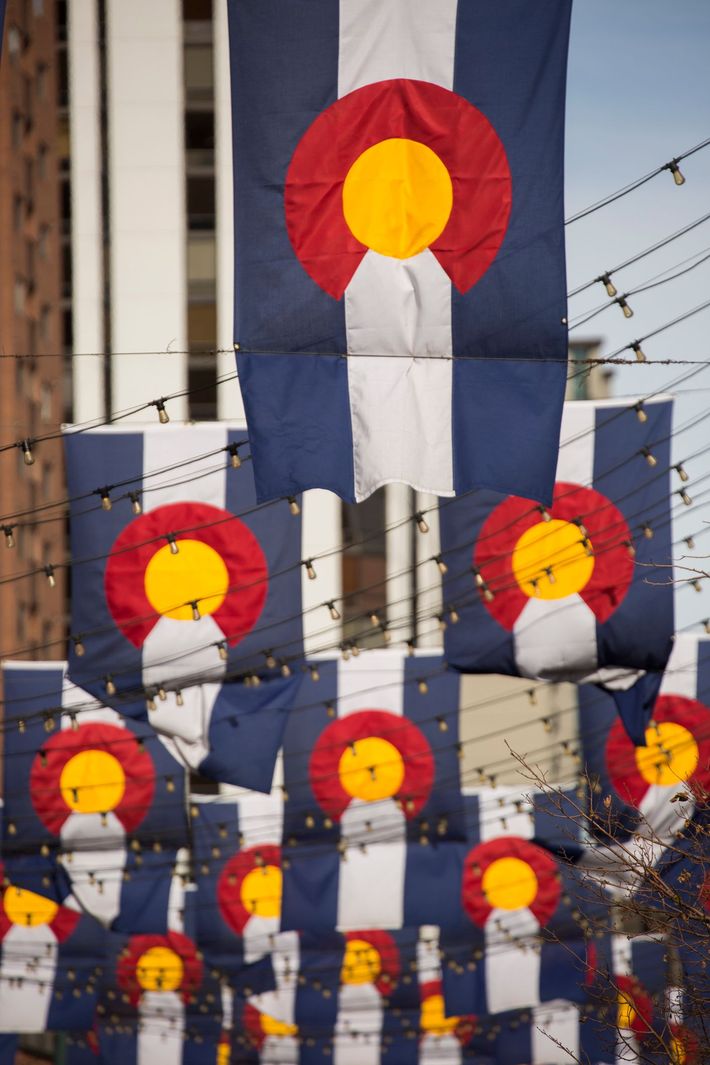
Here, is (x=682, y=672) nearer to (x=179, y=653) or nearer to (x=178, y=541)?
(x=179, y=653)

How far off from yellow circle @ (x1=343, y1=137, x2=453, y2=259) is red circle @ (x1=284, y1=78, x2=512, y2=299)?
2.1 inches

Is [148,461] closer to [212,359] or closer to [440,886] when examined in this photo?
[440,886]

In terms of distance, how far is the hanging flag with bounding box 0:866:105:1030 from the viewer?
26.1 m

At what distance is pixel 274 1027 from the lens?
94.9 ft

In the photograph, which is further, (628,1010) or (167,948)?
(167,948)

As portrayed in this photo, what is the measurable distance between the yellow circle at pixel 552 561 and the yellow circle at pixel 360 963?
12.8 meters

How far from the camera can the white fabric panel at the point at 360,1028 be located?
28156 mm

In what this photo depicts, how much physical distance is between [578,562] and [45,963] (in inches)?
590

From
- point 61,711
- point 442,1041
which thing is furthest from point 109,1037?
point 61,711

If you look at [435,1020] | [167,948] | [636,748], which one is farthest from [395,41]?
[435,1020]

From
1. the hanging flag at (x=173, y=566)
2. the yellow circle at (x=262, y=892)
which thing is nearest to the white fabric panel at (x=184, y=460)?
the hanging flag at (x=173, y=566)

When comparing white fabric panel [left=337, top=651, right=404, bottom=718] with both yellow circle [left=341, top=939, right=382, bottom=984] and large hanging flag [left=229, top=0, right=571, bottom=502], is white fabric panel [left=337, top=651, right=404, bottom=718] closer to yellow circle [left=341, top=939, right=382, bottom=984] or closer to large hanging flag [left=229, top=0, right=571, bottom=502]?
yellow circle [left=341, top=939, right=382, bottom=984]

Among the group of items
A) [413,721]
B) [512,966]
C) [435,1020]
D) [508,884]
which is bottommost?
[435,1020]

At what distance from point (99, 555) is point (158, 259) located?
108ft
